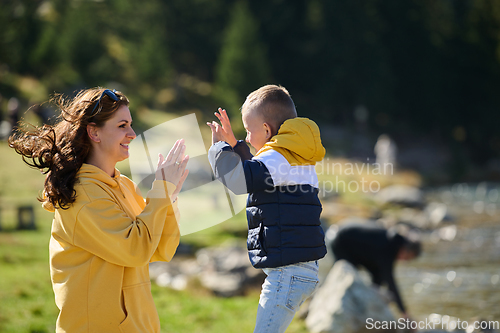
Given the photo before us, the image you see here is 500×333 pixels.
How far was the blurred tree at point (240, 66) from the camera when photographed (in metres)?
29.5

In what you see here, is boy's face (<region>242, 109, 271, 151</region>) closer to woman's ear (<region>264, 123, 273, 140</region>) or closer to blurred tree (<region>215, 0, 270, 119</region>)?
woman's ear (<region>264, 123, 273, 140</region>)

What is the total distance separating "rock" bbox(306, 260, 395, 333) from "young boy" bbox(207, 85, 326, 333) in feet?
10.7

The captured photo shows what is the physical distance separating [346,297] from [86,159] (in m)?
4.24

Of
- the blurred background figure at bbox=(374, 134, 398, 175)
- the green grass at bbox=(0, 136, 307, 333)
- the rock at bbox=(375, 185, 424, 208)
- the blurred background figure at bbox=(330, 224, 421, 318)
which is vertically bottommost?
the green grass at bbox=(0, 136, 307, 333)

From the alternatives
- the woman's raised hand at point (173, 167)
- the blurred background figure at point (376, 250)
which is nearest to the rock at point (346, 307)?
the blurred background figure at point (376, 250)

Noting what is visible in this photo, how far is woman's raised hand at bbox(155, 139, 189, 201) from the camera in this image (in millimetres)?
2248

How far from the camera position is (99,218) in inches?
82.6

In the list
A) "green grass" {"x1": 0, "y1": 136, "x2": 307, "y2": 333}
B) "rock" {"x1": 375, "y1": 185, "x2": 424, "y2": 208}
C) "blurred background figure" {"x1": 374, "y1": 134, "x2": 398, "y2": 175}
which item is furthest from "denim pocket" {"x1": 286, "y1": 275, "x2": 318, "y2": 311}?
"blurred background figure" {"x1": 374, "y1": 134, "x2": 398, "y2": 175}

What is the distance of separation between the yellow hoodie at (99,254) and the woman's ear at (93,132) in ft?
0.48

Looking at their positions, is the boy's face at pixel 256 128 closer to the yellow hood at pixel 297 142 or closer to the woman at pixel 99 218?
the yellow hood at pixel 297 142

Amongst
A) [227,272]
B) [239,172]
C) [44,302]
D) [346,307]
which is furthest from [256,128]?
[227,272]

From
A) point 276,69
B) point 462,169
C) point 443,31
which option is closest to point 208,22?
point 276,69

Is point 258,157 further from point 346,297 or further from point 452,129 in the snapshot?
point 452,129

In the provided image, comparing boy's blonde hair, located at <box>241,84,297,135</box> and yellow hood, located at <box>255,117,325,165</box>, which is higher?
boy's blonde hair, located at <box>241,84,297,135</box>
